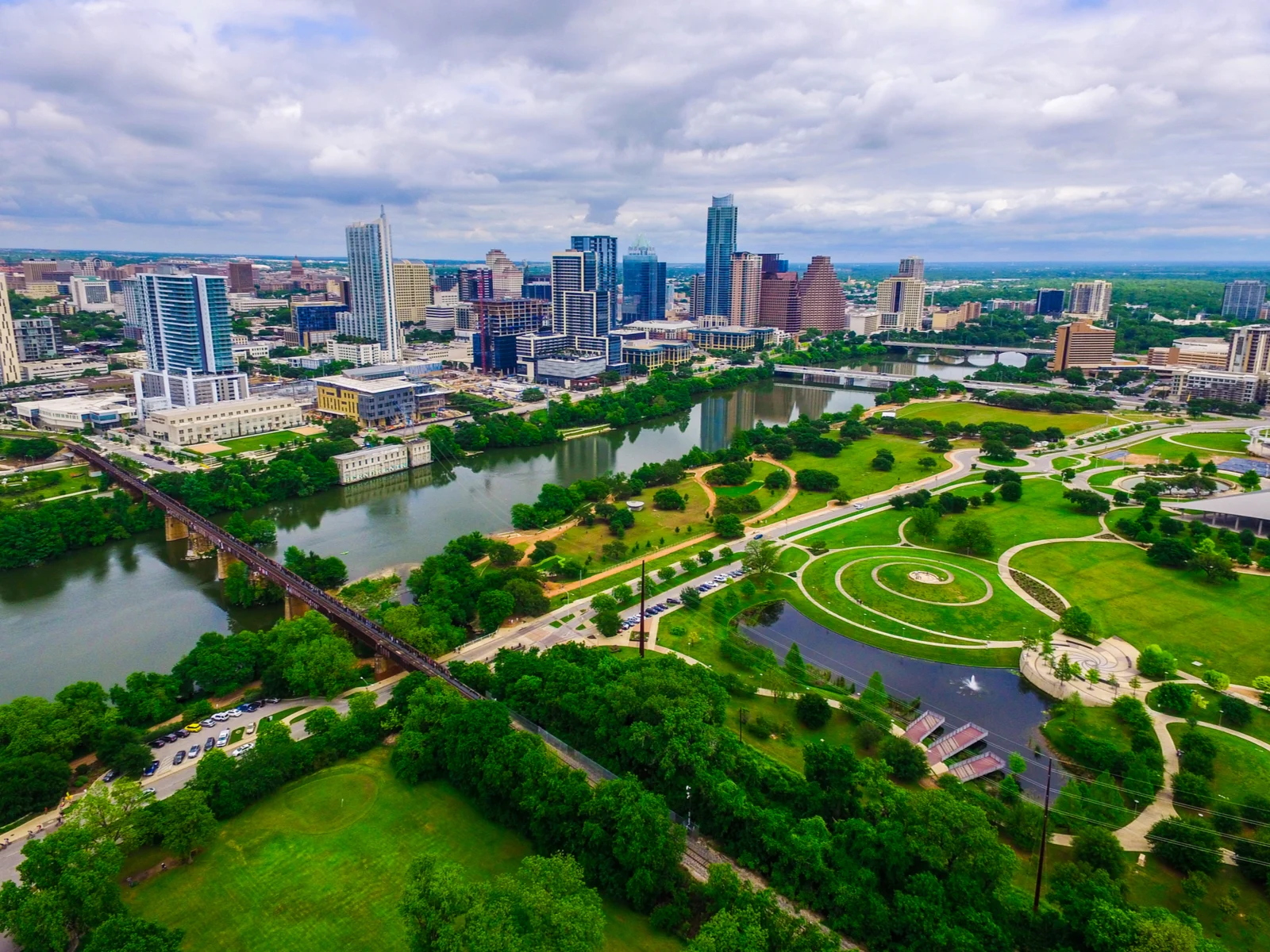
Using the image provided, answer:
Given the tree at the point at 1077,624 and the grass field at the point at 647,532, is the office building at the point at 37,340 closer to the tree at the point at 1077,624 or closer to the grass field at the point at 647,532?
the grass field at the point at 647,532

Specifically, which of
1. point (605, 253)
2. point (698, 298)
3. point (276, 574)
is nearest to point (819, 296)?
point (698, 298)

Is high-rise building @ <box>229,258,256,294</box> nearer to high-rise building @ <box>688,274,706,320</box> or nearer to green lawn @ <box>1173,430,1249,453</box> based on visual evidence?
high-rise building @ <box>688,274,706,320</box>

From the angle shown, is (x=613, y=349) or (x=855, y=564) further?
(x=613, y=349)

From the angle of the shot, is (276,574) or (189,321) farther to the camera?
(189,321)

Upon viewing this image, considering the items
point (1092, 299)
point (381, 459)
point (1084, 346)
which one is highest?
point (1092, 299)

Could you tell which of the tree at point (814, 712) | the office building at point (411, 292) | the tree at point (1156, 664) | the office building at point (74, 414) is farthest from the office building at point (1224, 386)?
the office building at point (411, 292)

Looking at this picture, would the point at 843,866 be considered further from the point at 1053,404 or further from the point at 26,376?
the point at 26,376

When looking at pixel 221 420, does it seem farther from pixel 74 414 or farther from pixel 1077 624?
pixel 1077 624

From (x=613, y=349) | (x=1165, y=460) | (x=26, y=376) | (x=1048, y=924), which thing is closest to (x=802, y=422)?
(x=1165, y=460)
